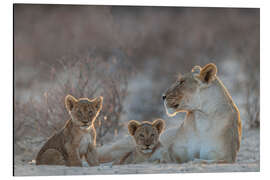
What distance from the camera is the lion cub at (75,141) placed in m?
6.70

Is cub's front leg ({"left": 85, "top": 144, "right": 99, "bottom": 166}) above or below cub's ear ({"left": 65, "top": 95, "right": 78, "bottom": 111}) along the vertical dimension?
below

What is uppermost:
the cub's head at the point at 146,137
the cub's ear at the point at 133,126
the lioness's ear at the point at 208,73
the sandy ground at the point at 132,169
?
the lioness's ear at the point at 208,73

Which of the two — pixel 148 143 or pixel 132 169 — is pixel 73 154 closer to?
pixel 132 169

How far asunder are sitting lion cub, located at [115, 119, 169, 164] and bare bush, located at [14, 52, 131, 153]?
1.49 m

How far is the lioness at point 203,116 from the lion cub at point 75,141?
0.93 metres

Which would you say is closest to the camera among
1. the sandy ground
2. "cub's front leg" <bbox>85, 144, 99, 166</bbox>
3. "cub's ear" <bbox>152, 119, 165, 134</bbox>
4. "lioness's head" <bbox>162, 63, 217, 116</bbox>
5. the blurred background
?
the sandy ground

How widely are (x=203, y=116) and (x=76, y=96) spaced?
216 cm

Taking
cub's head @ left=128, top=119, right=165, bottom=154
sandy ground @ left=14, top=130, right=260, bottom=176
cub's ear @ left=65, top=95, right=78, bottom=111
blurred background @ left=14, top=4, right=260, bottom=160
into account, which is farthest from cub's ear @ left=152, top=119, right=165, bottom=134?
blurred background @ left=14, top=4, right=260, bottom=160

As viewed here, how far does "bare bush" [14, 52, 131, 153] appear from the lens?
827cm

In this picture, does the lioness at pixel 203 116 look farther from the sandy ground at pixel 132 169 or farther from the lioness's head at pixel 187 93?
the sandy ground at pixel 132 169

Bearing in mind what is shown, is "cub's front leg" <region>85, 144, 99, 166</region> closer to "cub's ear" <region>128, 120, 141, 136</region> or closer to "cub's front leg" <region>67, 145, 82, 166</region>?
"cub's front leg" <region>67, 145, 82, 166</region>

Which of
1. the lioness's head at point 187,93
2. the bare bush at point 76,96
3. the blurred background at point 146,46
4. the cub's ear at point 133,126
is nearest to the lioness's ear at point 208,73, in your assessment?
the lioness's head at point 187,93

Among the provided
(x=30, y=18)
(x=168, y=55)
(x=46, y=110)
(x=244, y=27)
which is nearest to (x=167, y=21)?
(x=168, y=55)

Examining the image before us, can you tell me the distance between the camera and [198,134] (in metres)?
6.96
